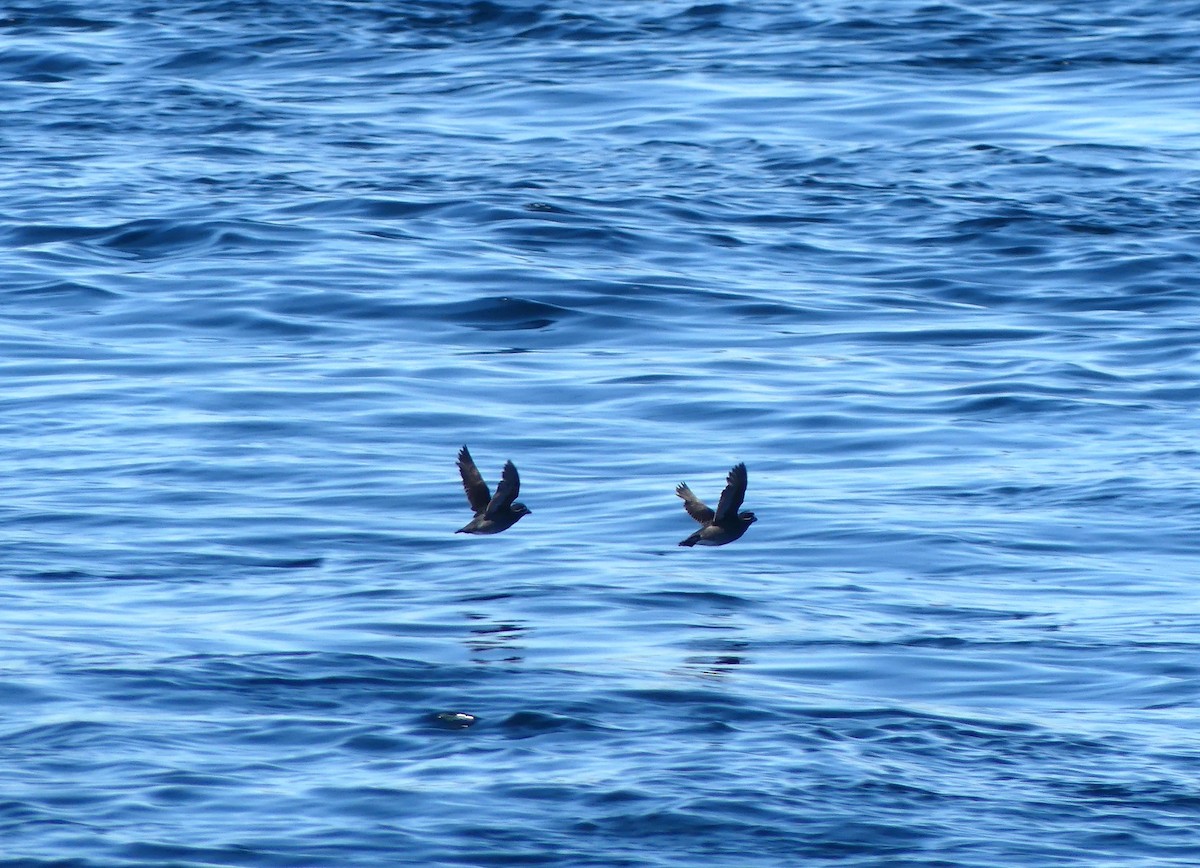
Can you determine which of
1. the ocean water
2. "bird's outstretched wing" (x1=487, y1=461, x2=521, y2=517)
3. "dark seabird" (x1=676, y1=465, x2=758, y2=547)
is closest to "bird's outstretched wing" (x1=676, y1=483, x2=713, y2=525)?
"dark seabird" (x1=676, y1=465, x2=758, y2=547)

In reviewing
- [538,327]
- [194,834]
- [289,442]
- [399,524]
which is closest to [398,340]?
[538,327]

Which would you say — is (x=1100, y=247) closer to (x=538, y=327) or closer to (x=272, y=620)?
(x=538, y=327)

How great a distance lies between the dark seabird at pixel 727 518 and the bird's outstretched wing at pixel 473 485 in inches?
44.9

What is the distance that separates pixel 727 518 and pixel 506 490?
124 centimetres

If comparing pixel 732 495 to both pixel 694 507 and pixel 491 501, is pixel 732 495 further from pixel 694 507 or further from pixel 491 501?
pixel 491 501

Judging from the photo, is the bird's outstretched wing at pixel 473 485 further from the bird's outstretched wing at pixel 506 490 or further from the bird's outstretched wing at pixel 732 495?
the bird's outstretched wing at pixel 732 495

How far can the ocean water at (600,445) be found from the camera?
10633mm

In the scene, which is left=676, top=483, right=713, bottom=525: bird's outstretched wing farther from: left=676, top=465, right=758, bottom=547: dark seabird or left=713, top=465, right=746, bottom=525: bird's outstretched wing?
left=713, top=465, right=746, bottom=525: bird's outstretched wing

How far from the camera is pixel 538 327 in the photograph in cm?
2002

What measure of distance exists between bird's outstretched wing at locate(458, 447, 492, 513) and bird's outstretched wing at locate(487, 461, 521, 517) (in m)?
0.22

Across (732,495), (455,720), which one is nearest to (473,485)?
(732,495)

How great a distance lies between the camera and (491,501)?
42.8 feet

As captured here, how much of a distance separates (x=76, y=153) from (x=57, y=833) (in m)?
17.3

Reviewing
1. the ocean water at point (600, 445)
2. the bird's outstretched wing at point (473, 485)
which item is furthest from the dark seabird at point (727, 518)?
the bird's outstretched wing at point (473, 485)
